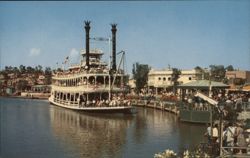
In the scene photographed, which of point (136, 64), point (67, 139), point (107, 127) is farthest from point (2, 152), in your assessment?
point (136, 64)

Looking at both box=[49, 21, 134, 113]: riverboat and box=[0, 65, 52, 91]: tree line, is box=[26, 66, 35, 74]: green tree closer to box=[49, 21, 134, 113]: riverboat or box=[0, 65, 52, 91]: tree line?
box=[0, 65, 52, 91]: tree line

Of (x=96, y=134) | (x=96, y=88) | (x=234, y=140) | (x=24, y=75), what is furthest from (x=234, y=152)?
(x=24, y=75)

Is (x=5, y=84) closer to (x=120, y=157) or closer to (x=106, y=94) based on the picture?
(x=106, y=94)

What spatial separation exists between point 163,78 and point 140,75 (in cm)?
531

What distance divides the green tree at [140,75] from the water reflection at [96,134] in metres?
54.9

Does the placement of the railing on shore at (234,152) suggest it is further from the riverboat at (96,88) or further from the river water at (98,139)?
the riverboat at (96,88)

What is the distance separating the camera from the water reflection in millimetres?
22578

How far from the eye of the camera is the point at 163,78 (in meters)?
95.8

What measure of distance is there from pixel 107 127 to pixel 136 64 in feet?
220

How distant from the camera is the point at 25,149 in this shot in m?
23.5

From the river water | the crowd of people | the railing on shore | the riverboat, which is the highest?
the riverboat

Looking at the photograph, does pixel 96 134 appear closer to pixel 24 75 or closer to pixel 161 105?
pixel 161 105

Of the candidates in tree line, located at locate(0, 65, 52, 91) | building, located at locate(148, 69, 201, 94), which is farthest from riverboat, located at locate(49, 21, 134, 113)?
tree line, located at locate(0, 65, 52, 91)

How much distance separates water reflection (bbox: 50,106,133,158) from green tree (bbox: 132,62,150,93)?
54934 millimetres
